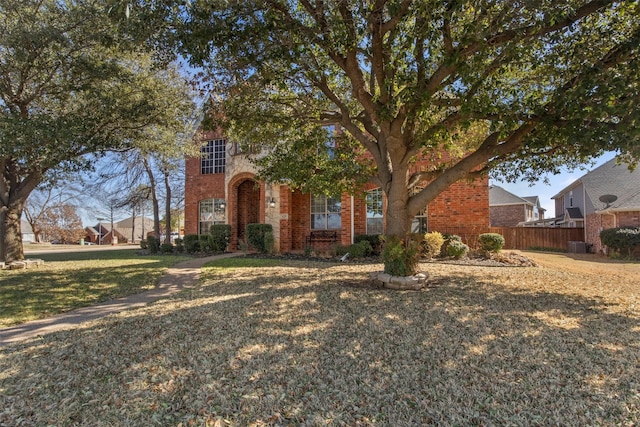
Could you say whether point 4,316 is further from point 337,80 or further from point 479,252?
point 479,252

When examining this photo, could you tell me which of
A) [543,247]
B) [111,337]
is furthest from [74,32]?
[543,247]

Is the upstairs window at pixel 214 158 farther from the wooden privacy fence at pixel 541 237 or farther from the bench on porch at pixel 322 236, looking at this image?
the wooden privacy fence at pixel 541 237

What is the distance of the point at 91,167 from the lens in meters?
10.6

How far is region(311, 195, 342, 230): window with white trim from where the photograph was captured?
15.4 meters

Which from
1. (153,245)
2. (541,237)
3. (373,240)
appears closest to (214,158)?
(153,245)

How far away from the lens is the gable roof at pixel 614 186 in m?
15.5

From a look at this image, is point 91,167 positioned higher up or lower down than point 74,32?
lower down

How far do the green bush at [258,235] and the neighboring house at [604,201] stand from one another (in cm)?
1519

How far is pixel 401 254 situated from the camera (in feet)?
21.8

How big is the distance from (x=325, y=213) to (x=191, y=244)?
6.55 metres

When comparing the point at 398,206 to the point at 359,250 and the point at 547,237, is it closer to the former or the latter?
the point at 359,250

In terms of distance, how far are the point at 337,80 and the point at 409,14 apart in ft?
12.5

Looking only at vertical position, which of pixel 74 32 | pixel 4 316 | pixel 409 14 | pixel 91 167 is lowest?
pixel 4 316

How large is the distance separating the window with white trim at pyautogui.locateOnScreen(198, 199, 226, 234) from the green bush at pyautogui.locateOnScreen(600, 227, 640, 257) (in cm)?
1737
